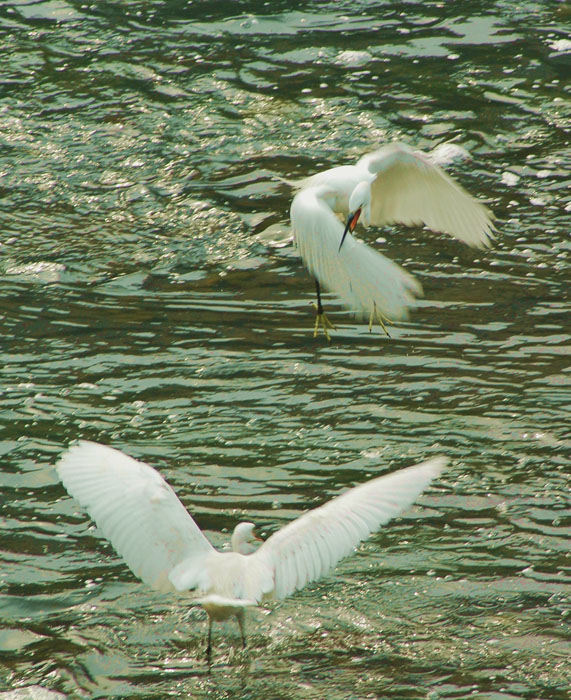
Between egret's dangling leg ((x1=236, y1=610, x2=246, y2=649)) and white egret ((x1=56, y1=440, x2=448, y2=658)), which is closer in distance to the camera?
white egret ((x1=56, y1=440, x2=448, y2=658))

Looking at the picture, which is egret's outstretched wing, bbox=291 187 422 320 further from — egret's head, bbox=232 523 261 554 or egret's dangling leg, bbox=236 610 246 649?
egret's dangling leg, bbox=236 610 246 649

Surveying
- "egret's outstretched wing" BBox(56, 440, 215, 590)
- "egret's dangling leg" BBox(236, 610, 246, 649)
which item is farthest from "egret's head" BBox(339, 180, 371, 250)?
"egret's dangling leg" BBox(236, 610, 246, 649)

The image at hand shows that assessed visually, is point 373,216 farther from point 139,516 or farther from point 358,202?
point 139,516

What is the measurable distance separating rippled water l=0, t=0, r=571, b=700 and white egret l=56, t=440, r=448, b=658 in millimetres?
373

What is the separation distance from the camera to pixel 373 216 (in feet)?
20.5

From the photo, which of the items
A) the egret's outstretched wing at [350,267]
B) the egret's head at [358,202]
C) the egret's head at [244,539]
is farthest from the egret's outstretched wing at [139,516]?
the egret's head at [358,202]

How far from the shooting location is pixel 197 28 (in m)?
10.4

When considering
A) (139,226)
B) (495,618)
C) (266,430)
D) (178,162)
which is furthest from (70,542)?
(178,162)

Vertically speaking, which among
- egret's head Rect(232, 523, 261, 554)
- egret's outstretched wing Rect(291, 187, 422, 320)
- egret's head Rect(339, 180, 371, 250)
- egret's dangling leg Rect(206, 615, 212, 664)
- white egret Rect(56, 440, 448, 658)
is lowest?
egret's dangling leg Rect(206, 615, 212, 664)

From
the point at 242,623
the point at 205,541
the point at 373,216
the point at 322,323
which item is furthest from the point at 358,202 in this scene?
the point at 242,623

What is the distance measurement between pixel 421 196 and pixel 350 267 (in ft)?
4.43

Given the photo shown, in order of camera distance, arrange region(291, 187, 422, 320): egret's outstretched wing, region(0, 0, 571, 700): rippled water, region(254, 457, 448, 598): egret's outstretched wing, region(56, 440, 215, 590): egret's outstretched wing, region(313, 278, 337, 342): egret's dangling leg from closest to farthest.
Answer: region(254, 457, 448, 598): egret's outstretched wing → region(56, 440, 215, 590): egret's outstretched wing → region(0, 0, 571, 700): rippled water → region(291, 187, 422, 320): egret's outstretched wing → region(313, 278, 337, 342): egret's dangling leg

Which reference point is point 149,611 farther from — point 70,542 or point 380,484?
point 380,484

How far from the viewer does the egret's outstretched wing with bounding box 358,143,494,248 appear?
5621mm
